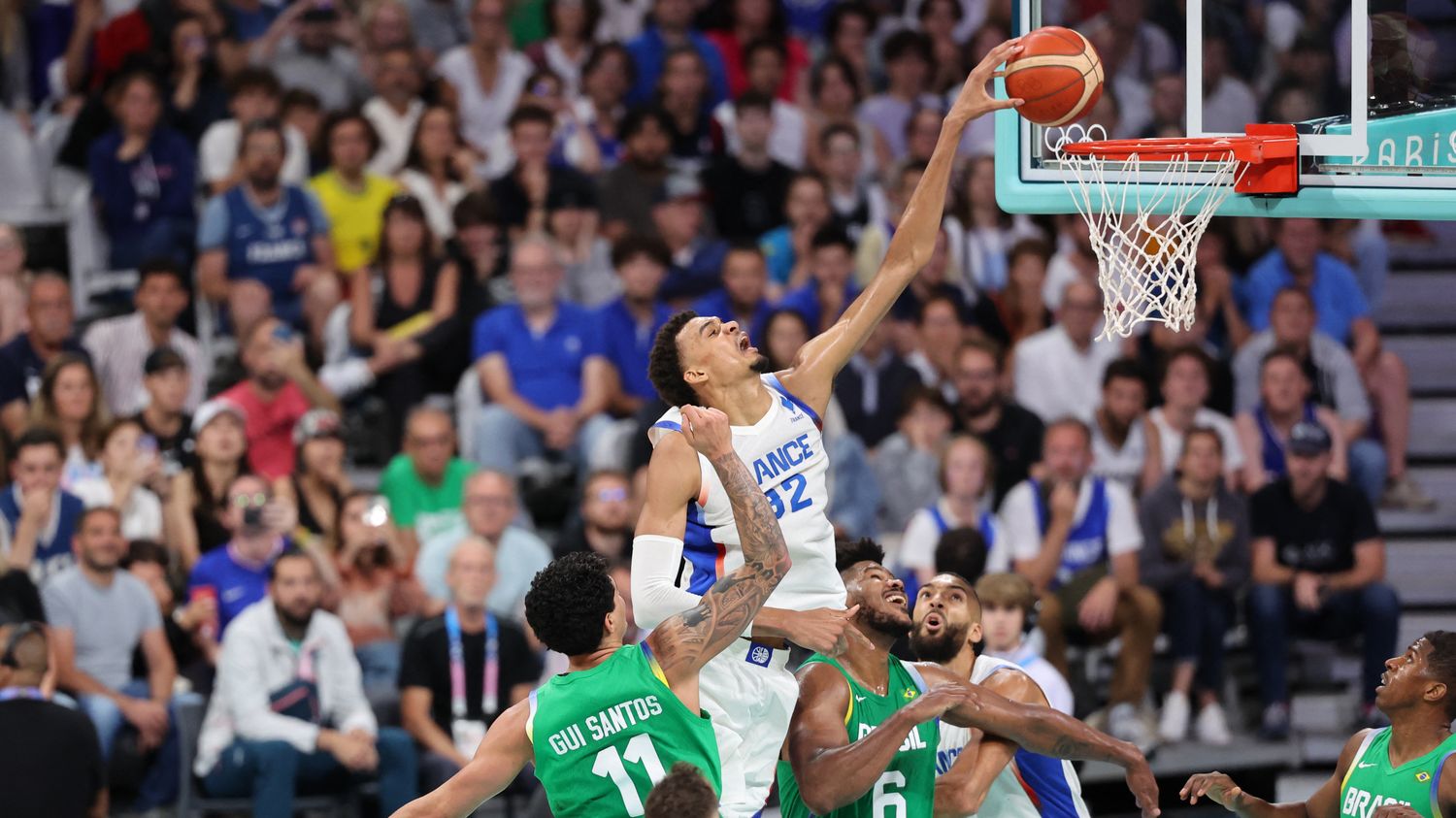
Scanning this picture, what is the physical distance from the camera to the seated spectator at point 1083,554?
9992mm

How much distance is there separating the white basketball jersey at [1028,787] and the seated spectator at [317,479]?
14.2 feet

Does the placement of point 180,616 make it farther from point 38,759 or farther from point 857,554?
point 857,554

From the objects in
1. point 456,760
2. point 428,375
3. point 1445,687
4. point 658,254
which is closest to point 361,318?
point 428,375

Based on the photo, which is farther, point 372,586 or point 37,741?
point 372,586

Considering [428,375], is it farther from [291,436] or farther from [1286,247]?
[1286,247]

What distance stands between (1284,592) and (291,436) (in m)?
5.15

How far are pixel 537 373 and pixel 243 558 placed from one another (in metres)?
2.10

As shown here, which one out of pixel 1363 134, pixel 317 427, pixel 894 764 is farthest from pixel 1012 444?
pixel 894 764

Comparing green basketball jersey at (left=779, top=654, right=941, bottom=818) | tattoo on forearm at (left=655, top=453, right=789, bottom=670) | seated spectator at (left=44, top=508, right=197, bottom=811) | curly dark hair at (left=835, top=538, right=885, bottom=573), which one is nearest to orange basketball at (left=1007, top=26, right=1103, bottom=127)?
curly dark hair at (left=835, top=538, right=885, bottom=573)

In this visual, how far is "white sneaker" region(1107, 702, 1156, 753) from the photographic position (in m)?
9.87

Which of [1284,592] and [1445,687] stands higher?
[1445,687]

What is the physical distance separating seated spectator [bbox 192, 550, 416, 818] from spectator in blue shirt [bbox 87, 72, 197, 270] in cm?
331

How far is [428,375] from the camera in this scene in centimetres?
1133

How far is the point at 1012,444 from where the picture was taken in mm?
10711
